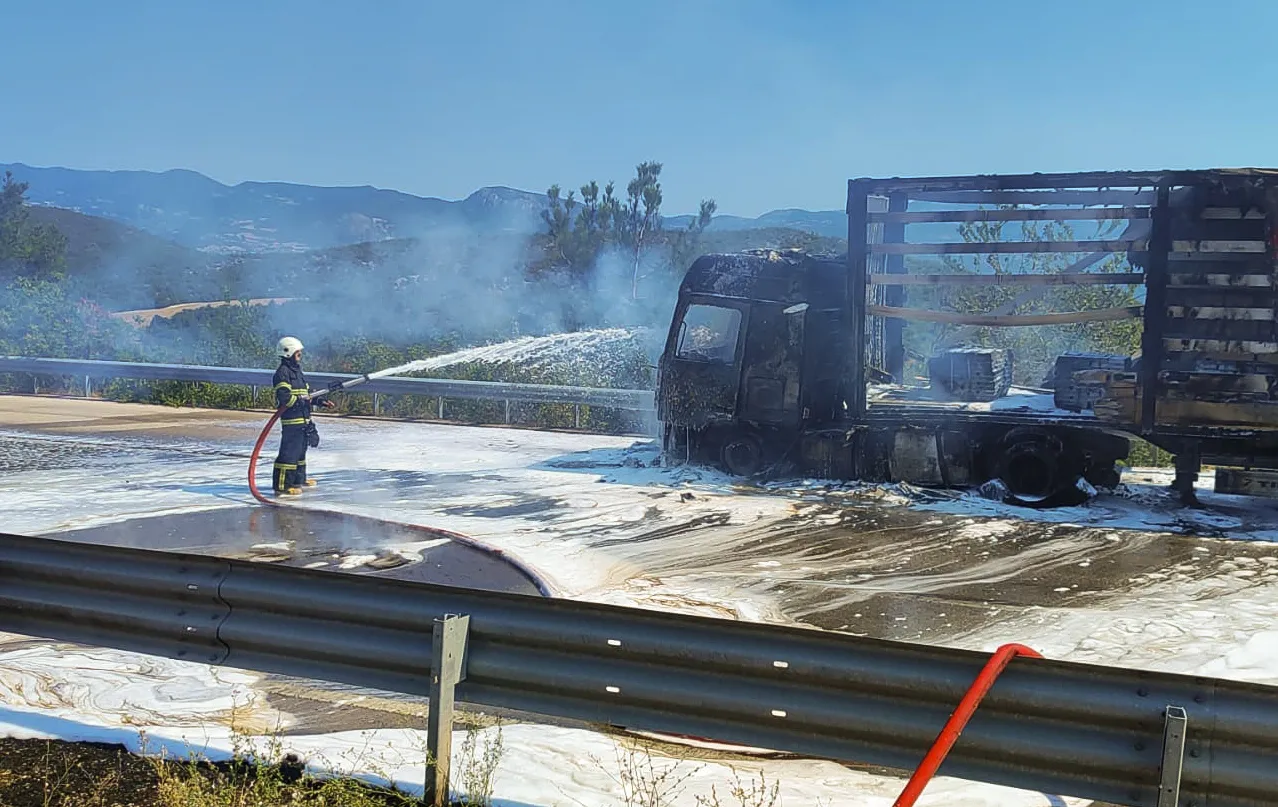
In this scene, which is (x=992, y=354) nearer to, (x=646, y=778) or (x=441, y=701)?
(x=646, y=778)

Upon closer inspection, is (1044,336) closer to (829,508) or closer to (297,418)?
(829,508)

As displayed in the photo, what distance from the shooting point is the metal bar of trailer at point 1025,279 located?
10.7 m

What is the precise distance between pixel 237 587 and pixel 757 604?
4010mm

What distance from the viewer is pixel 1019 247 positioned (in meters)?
11.2

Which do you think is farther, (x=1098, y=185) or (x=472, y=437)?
(x=472, y=437)

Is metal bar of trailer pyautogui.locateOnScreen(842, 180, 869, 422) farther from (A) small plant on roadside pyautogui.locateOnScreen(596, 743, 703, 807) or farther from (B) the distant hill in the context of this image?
(B) the distant hill

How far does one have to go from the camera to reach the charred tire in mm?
11406

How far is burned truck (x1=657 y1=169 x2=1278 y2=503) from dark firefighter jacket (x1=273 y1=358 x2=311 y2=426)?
418 cm

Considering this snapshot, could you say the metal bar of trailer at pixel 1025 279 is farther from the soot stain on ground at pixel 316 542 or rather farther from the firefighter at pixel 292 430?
the firefighter at pixel 292 430

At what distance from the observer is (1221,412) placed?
10.6 meters

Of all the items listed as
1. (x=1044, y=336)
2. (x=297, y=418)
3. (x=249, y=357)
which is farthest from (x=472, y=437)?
(x=249, y=357)

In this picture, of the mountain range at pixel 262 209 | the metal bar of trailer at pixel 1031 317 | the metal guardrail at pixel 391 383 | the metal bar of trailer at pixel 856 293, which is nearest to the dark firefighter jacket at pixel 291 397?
the metal guardrail at pixel 391 383

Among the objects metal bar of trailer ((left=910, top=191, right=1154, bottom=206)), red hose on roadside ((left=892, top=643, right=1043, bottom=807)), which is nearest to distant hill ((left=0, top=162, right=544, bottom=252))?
metal bar of trailer ((left=910, top=191, right=1154, bottom=206))

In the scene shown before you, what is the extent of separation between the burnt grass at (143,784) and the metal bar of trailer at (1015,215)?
910cm
